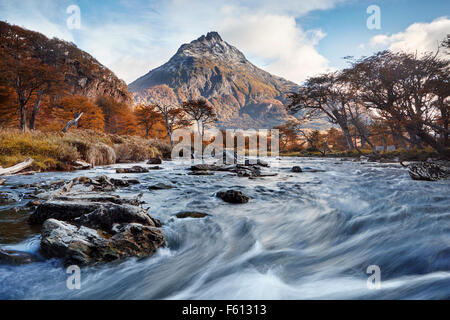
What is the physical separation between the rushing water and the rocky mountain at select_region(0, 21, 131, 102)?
3192 centimetres

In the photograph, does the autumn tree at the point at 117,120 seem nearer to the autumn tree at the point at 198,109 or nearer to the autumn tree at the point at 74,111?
the autumn tree at the point at 74,111

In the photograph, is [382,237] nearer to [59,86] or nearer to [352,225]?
[352,225]

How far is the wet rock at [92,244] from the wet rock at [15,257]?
0.31 ft

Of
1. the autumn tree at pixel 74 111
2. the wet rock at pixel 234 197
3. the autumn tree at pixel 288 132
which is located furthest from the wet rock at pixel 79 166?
the autumn tree at pixel 288 132

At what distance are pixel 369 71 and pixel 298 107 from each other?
6.18 meters

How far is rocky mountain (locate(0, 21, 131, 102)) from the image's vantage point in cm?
2686

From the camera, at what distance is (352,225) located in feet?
9.89

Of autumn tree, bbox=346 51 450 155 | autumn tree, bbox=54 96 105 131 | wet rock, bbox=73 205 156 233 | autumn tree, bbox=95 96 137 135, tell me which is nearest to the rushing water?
wet rock, bbox=73 205 156 233

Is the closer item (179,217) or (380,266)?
(380,266)

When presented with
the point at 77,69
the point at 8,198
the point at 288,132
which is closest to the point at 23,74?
the point at 8,198

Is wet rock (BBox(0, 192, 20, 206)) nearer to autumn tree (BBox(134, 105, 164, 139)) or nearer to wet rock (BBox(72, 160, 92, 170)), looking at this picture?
wet rock (BBox(72, 160, 92, 170))

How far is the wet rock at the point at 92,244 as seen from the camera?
1807mm
